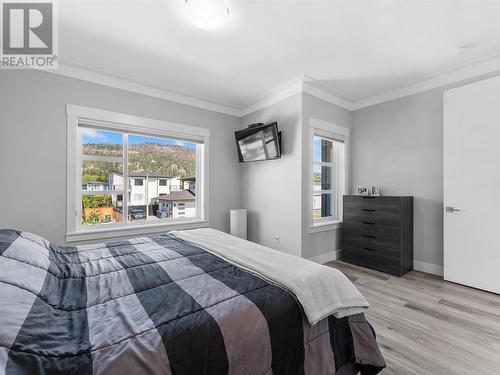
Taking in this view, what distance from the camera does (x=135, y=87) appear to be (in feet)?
10.3

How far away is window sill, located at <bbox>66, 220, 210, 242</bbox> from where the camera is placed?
276cm

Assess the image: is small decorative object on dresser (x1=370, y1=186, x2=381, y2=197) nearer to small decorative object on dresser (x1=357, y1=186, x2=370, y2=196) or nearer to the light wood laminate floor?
small decorative object on dresser (x1=357, y1=186, x2=370, y2=196)

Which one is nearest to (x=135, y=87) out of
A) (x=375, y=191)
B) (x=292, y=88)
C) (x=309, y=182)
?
(x=292, y=88)

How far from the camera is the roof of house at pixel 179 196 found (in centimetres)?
355

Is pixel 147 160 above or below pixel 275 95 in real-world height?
below

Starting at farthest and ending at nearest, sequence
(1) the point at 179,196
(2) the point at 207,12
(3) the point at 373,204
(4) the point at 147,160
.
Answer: (1) the point at 179,196, (4) the point at 147,160, (3) the point at 373,204, (2) the point at 207,12

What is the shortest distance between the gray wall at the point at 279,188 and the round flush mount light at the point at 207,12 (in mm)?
1600

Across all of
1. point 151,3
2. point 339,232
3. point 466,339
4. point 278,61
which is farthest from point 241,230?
point 151,3

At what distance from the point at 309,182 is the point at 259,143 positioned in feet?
3.12

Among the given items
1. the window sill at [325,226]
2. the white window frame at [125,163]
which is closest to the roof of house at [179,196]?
the white window frame at [125,163]

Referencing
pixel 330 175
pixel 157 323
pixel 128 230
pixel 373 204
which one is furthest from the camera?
pixel 330 175

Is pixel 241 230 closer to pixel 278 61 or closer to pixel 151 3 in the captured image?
pixel 278 61

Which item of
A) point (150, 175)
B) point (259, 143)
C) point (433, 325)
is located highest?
point (259, 143)

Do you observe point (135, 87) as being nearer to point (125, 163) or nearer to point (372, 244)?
point (125, 163)
